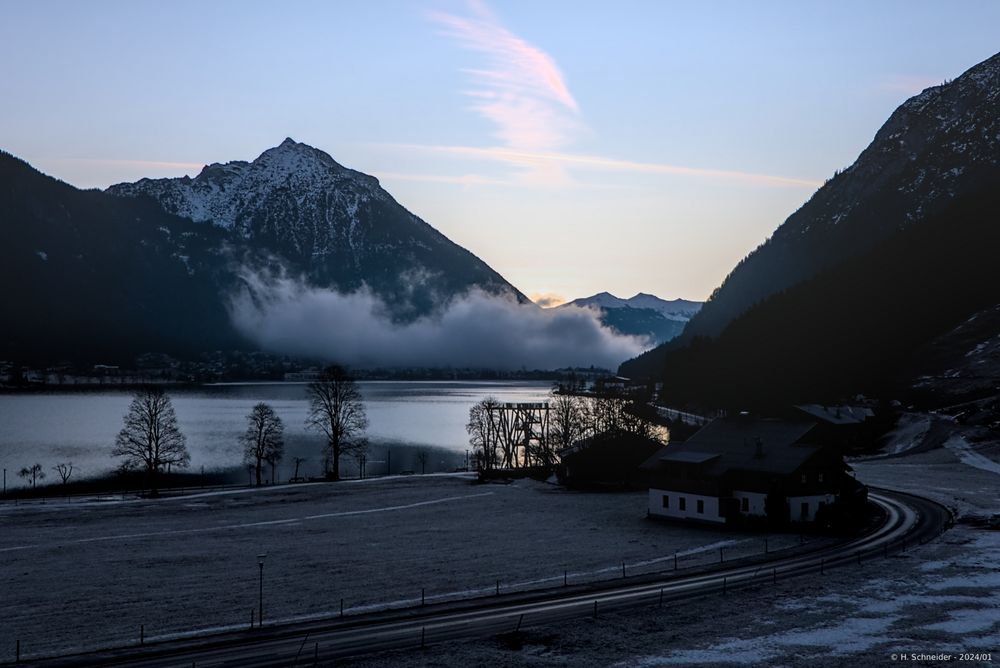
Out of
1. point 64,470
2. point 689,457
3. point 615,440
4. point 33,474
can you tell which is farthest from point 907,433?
point 33,474

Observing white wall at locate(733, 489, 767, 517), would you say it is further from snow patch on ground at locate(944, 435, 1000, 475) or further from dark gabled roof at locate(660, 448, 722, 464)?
snow patch on ground at locate(944, 435, 1000, 475)

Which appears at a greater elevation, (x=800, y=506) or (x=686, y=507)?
(x=800, y=506)

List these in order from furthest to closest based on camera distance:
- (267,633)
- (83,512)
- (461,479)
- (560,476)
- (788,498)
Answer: (461,479), (560,476), (83,512), (788,498), (267,633)

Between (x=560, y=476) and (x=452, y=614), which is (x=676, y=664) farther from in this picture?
(x=560, y=476)

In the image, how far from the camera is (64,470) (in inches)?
4412

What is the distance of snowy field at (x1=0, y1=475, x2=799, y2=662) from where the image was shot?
42125 mm

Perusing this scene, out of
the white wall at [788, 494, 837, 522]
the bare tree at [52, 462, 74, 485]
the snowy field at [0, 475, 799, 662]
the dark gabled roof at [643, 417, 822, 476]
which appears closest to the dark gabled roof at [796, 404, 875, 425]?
the dark gabled roof at [643, 417, 822, 476]

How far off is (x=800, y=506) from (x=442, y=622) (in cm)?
3677

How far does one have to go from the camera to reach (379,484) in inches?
3858

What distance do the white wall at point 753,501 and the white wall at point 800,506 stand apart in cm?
201

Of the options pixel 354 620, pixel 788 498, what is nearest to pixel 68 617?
pixel 354 620

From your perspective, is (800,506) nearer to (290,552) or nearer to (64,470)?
(290,552)

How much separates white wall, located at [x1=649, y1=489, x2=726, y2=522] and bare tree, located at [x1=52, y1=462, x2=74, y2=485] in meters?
74.7

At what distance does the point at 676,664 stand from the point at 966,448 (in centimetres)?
9712
